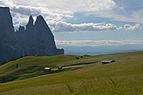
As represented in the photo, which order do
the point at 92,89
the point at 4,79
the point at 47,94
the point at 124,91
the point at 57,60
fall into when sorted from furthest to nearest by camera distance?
1. the point at 57,60
2. the point at 4,79
3. the point at 47,94
4. the point at 92,89
5. the point at 124,91

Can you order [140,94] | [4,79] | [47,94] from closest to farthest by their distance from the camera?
1. [140,94]
2. [47,94]
3. [4,79]

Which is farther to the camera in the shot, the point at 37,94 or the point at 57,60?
the point at 57,60

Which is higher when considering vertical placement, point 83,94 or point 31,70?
point 83,94

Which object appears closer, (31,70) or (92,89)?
(92,89)

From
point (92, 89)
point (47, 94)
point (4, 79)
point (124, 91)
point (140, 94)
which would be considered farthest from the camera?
point (4, 79)

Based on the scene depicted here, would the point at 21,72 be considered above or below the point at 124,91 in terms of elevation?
below

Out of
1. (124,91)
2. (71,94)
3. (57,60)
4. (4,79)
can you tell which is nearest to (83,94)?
(71,94)

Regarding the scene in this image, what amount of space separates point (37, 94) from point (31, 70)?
118 meters

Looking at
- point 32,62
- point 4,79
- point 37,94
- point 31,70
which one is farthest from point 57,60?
point 37,94

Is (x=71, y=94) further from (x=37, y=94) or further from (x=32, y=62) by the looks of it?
(x=32, y=62)

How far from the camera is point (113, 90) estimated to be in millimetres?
29078

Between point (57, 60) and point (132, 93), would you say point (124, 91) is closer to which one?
point (132, 93)

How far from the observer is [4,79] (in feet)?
475

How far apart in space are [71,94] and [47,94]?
5158mm
